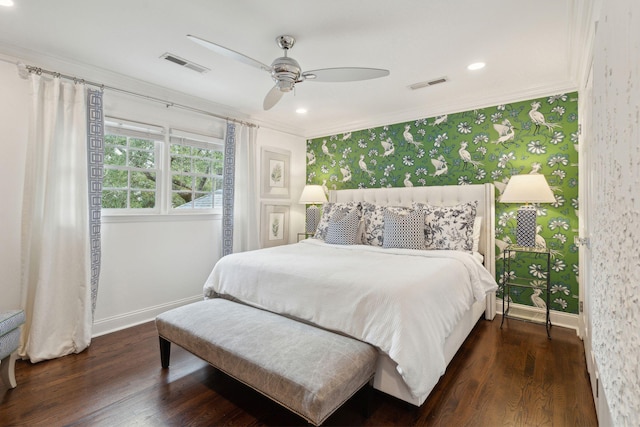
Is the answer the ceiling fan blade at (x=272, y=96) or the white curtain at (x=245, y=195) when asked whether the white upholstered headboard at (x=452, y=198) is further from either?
the ceiling fan blade at (x=272, y=96)

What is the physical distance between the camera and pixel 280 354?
1.59 metres

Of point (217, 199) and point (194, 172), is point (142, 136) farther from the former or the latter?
point (217, 199)

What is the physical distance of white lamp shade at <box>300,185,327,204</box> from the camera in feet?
14.5

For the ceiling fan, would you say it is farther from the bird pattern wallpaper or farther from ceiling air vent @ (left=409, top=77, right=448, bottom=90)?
the bird pattern wallpaper

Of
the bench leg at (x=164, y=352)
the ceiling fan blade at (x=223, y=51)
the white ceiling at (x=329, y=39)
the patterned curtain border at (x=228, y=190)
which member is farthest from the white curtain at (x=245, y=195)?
the ceiling fan blade at (x=223, y=51)

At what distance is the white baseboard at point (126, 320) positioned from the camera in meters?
2.85

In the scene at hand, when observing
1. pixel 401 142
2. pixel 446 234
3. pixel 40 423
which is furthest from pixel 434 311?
pixel 401 142

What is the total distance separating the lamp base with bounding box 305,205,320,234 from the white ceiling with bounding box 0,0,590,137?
70.1 inches

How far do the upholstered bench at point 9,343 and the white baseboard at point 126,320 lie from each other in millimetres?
820

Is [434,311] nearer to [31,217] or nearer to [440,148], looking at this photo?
[440,148]

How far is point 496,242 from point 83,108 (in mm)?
4171

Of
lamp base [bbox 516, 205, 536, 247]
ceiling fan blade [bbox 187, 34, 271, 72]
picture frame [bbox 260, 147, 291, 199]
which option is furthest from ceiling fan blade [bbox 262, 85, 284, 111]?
lamp base [bbox 516, 205, 536, 247]

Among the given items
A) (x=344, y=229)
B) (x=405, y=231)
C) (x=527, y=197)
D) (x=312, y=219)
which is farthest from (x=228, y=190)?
(x=527, y=197)

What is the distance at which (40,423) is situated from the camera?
5.49 ft
